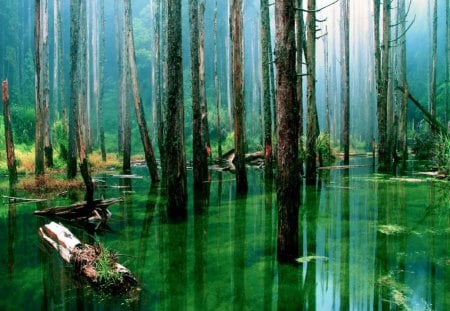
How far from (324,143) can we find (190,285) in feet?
44.5

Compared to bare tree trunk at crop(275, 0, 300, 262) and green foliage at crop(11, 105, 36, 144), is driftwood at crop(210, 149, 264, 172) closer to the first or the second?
green foliage at crop(11, 105, 36, 144)

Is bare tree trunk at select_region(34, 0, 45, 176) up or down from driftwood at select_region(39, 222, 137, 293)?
up

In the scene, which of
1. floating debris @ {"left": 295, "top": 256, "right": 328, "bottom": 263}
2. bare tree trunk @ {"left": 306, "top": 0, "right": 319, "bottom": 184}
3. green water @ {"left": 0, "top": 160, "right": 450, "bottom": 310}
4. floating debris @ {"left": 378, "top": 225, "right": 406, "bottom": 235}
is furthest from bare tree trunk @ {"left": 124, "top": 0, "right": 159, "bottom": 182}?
floating debris @ {"left": 295, "top": 256, "right": 328, "bottom": 263}

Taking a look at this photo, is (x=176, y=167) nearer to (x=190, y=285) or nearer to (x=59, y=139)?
(x=190, y=285)

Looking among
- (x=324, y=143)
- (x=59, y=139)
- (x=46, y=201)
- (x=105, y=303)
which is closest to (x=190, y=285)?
(x=105, y=303)

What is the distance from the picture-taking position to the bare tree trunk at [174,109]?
7770mm

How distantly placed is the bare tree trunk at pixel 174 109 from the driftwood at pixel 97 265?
264 cm

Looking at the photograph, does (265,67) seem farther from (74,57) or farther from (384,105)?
(384,105)

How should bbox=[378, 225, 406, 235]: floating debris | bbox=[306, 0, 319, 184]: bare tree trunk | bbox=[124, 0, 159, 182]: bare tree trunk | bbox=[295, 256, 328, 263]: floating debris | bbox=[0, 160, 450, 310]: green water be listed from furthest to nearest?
bbox=[124, 0, 159, 182]: bare tree trunk → bbox=[306, 0, 319, 184]: bare tree trunk → bbox=[378, 225, 406, 235]: floating debris → bbox=[295, 256, 328, 263]: floating debris → bbox=[0, 160, 450, 310]: green water

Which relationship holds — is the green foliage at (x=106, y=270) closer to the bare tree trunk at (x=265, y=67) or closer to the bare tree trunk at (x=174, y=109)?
the bare tree trunk at (x=174, y=109)

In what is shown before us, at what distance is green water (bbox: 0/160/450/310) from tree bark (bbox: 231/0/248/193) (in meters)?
1.74

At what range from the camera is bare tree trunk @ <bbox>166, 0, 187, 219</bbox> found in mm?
7770

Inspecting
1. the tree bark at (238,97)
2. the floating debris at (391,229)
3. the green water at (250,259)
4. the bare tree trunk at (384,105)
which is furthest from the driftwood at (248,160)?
the floating debris at (391,229)

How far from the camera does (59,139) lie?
18.2 meters
